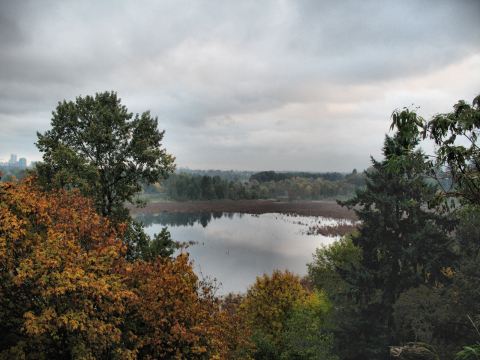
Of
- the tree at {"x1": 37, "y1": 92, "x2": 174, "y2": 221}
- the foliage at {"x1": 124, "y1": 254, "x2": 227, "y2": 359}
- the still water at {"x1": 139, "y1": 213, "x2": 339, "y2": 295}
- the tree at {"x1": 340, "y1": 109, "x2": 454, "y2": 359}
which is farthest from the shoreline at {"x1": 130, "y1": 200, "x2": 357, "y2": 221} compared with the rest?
the foliage at {"x1": 124, "y1": 254, "x2": 227, "y2": 359}

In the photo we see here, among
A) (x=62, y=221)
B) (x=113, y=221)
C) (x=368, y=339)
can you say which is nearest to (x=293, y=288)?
(x=368, y=339)

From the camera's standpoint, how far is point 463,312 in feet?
68.6

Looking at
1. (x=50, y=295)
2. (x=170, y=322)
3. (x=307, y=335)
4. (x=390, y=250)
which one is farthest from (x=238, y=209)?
(x=50, y=295)

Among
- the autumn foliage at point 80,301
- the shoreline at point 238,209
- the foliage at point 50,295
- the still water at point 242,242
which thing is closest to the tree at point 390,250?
the autumn foliage at point 80,301

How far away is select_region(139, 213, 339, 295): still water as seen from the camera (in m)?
54.7

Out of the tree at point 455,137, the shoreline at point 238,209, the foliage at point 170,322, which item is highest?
the tree at point 455,137

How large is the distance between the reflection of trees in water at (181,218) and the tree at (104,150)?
263ft

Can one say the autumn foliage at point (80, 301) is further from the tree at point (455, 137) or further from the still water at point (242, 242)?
the still water at point (242, 242)

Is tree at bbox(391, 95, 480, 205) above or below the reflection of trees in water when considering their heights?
above

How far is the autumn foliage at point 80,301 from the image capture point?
36.5ft

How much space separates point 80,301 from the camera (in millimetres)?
11609

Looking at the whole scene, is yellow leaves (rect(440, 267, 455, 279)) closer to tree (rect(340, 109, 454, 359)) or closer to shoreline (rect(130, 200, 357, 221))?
tree (rect(340, 109, 454, 359))

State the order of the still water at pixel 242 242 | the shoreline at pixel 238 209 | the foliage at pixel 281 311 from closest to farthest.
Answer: the foliage at pixel 281 311
the still water at pixel 242 242
the shoreline at pixel 238 209

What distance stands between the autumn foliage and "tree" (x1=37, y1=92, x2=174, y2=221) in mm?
8024
